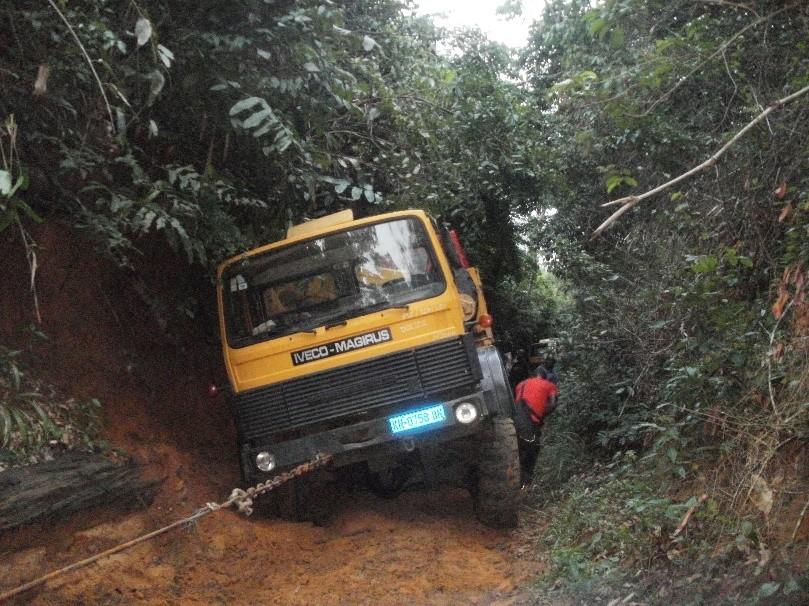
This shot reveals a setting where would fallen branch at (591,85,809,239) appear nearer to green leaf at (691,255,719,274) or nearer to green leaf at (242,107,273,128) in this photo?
green leaf at (691,255,719,274)

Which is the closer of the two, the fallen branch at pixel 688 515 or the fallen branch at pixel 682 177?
the fallen branch at pixel 682 177

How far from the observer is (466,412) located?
5199 millimetres

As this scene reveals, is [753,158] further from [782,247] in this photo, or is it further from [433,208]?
[433,208]

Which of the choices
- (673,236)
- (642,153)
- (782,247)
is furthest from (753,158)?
(642,153)

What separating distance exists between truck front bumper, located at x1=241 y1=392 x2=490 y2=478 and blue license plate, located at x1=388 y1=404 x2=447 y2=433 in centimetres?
2

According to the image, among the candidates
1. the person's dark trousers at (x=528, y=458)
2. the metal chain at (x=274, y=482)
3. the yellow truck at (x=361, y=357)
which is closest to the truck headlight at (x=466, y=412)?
the yellow truck at (x=361, y=357)

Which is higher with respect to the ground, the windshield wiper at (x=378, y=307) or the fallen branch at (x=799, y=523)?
the windshield wiper at (x=378, y=307)

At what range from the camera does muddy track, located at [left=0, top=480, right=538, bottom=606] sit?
4387 mm

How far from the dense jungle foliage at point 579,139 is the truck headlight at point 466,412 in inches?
49.4

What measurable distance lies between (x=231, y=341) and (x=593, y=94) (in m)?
3.39

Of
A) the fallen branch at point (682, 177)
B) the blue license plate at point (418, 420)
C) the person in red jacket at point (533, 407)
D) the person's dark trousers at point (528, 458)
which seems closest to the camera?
the fallen branch at point (682, 177)

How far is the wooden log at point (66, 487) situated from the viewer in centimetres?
403

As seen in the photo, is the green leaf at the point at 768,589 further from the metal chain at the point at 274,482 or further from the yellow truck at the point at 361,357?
the metal chain at the point at 274,482

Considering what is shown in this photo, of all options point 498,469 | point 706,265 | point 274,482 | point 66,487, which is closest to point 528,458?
point 498,469
